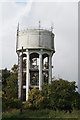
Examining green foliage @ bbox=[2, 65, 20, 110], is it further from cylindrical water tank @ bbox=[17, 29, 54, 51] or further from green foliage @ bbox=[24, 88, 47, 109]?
cylindrical water tank @ bbox=[17, 29, 54, 51]

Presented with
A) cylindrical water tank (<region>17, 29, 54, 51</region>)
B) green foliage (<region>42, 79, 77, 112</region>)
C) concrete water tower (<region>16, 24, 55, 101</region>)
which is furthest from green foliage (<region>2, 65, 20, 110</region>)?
cylindrical water tank (<region>17, 29, 54, 51</region>)

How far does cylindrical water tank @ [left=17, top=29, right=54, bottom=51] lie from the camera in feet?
76.4

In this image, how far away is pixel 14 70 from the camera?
1296 inches

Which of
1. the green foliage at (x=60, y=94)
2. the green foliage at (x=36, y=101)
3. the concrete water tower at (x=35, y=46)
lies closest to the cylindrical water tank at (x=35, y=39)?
the concrete water tower at (x=35, y=46)

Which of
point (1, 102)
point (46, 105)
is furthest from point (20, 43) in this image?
point (1, 102)

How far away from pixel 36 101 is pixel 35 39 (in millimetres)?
7527

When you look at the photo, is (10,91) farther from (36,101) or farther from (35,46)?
(35,46)

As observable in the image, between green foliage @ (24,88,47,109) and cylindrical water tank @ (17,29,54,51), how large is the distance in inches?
219

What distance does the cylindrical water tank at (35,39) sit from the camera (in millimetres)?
23297

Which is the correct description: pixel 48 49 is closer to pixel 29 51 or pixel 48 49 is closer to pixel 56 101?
pixel 29 51

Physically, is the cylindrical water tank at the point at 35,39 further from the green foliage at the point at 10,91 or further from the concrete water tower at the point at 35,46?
the green foliage at the point at 10,91

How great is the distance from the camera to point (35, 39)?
2345 centimetres

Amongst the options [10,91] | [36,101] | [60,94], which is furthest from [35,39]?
[10,91]

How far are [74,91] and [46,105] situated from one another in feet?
11.9
